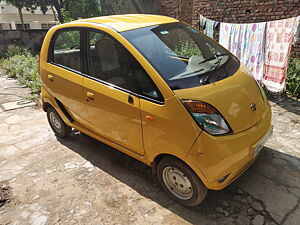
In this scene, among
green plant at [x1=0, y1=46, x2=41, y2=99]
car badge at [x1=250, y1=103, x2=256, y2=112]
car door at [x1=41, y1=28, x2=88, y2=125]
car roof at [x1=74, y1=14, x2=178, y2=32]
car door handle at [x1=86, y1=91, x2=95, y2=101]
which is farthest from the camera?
green plant at [x1=0, y1=46, x2=41, y2=99]

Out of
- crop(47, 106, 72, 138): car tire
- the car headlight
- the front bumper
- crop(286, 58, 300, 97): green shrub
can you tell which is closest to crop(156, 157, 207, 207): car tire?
the front bumper


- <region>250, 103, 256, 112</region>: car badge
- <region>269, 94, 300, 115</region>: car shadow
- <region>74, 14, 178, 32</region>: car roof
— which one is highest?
<region>74, 14, 178, 32</region>: car roof

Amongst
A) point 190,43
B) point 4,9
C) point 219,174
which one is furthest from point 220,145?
point 4,9

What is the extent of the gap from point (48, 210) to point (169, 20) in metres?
2.70

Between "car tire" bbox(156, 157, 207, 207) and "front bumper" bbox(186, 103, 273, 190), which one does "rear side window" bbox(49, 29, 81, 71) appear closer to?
"car tire" bbox(156, 157, 207, 207)

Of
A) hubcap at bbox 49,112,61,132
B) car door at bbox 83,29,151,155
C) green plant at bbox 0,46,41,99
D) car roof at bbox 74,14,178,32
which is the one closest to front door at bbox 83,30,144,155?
car door at bbox 83,29,151,155

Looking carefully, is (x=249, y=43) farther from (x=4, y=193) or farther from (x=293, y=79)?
(x=4, y=193)

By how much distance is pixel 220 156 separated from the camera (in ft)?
6.78

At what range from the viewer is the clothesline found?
4.53m

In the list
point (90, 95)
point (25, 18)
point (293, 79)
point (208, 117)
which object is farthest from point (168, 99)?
point (25, 18)

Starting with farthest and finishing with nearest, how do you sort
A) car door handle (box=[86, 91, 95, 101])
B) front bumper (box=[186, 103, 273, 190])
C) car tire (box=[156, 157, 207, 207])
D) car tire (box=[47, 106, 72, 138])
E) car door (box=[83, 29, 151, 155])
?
1. car tire (box=[47, 106, 72, 138])
2. car door handle (box=[86, 91, 95, 101])
3. car door (box=[83, 29, 151, 155])
4. car tire (box=[156, 157, 207, 207])
5. front bumper (box=[186, 103, 273, 190])

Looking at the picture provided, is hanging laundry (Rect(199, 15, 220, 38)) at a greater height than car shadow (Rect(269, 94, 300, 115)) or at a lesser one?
greater

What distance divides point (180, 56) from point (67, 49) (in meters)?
1.68

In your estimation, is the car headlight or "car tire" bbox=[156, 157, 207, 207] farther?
"car tire" bbox=[156, 157, 207, 207]
